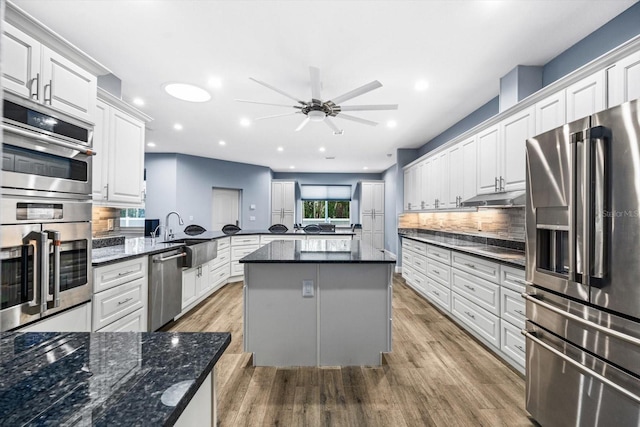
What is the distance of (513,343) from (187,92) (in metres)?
4.28

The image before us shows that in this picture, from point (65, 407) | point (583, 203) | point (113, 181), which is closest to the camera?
point (65, 407)

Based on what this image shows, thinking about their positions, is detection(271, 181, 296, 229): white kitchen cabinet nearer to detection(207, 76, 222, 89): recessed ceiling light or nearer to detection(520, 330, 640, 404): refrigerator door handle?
detection(207, 76, 222, 89): recessed ceiling light

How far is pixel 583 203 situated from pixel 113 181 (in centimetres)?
360

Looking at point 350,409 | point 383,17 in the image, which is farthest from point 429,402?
point 383,17

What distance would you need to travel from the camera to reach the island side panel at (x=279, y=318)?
253 cm

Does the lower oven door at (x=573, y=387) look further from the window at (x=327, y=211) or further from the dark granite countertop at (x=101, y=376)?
the window at (x=327, y=211)

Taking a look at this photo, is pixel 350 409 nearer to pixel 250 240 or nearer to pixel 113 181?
pixel 113 181

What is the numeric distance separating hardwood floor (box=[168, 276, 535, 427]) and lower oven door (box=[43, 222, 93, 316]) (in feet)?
4.02

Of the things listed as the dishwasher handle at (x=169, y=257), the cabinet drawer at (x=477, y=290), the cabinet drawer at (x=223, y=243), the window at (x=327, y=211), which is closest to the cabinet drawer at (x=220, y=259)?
the cabinet drawer at (x=223, y=243)

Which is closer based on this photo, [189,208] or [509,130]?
[509,130]

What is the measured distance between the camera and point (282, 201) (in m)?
8.98

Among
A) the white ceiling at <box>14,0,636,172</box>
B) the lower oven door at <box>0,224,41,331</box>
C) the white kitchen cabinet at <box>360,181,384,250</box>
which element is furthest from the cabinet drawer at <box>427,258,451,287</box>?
the white kitchen cabinet at <box>360,181,384,250</box>

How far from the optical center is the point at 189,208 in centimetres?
705

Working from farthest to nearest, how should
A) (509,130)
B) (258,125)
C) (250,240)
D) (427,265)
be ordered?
(250,240) → (258,125) → (427,265) → (509,130)
